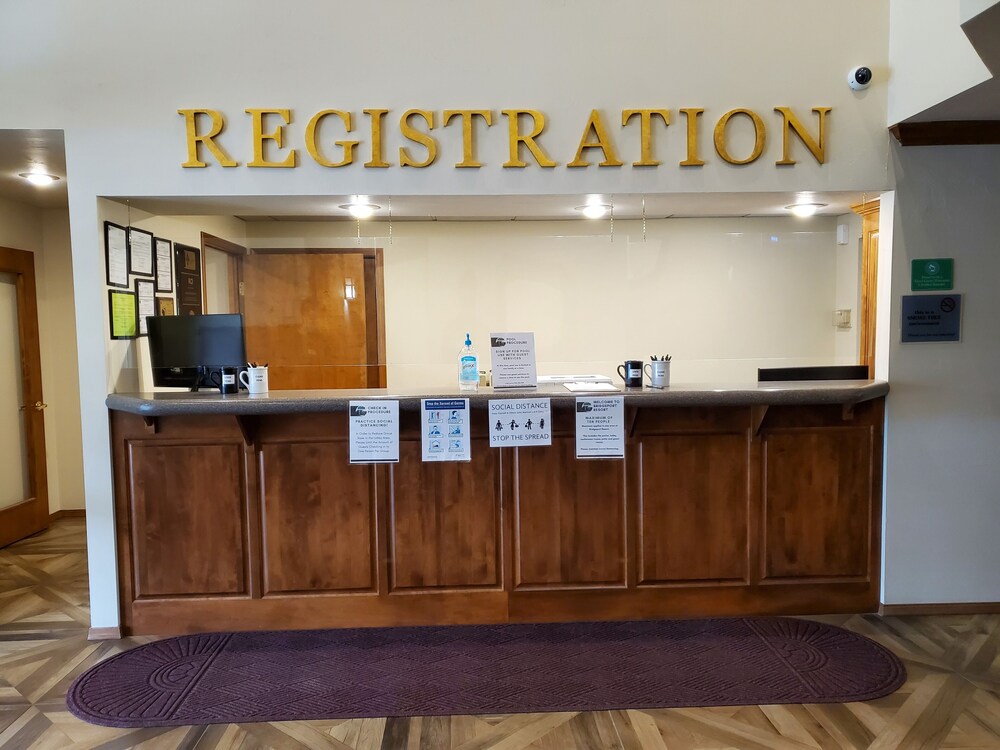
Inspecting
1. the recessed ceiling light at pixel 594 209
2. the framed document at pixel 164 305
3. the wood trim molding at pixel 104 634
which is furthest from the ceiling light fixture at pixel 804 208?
the wood trim molding at pixel 104 634

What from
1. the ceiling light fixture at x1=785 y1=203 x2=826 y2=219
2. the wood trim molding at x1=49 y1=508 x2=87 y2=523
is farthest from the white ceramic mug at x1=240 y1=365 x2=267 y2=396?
the wood trim molding at x1=49 y1=508 x2=87 y2=523

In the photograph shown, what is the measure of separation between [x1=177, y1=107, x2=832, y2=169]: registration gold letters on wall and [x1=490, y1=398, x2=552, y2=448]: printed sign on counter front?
1093 mm

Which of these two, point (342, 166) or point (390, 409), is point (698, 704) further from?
point (342, 166)

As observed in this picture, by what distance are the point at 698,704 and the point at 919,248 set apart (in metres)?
2.30

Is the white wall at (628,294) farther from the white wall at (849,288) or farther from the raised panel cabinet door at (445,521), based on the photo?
the raised panel cabinet door at (445,521)

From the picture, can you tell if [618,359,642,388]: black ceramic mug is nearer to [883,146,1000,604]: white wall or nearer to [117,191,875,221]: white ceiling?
[117,191,875,221]: white ceiling

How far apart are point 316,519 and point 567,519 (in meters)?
1.17

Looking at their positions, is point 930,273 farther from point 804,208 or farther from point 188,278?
point 188,278

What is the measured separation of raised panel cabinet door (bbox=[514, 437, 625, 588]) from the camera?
10.7ft

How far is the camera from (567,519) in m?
3.29

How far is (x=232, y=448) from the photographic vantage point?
3193mm

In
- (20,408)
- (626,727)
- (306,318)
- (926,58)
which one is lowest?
(626,727)

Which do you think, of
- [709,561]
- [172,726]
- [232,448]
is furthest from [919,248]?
[172,726]

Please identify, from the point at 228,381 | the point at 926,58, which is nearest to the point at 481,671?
the point at 228,381
